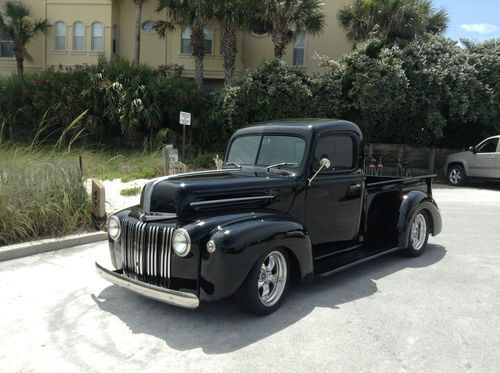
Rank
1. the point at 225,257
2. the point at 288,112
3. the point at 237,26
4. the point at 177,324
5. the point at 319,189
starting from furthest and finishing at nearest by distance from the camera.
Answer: the point at 237,26 → the point at 288,112 → the point at 319,189 → the point at 177,324 → the point at 225,257

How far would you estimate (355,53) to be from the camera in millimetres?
18031

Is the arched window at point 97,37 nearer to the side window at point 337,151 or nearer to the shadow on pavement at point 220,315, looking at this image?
the side window at point 337,151

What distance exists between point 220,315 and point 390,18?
62.4ft

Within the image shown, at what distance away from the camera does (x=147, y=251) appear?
4.49m

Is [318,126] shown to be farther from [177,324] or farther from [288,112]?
[288,112]

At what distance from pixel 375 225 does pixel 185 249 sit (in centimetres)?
313

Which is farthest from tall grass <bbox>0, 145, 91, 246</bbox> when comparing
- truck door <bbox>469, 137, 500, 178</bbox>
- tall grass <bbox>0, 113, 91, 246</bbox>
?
truck door <bbox>469, 137, 500, 178</bbox>

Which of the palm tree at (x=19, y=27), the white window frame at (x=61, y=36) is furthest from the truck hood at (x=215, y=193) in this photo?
the white window frame at (x=61, y=36)

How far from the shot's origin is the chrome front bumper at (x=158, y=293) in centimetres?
397

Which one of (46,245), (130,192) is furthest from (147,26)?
(46,245)

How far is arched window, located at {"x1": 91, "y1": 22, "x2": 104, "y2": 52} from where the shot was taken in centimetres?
2670

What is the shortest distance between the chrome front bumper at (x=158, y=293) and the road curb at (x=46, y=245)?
2.60 metres

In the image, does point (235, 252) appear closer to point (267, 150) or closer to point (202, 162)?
point (267, 150)

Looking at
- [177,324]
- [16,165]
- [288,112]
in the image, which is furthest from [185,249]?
[288,112]
